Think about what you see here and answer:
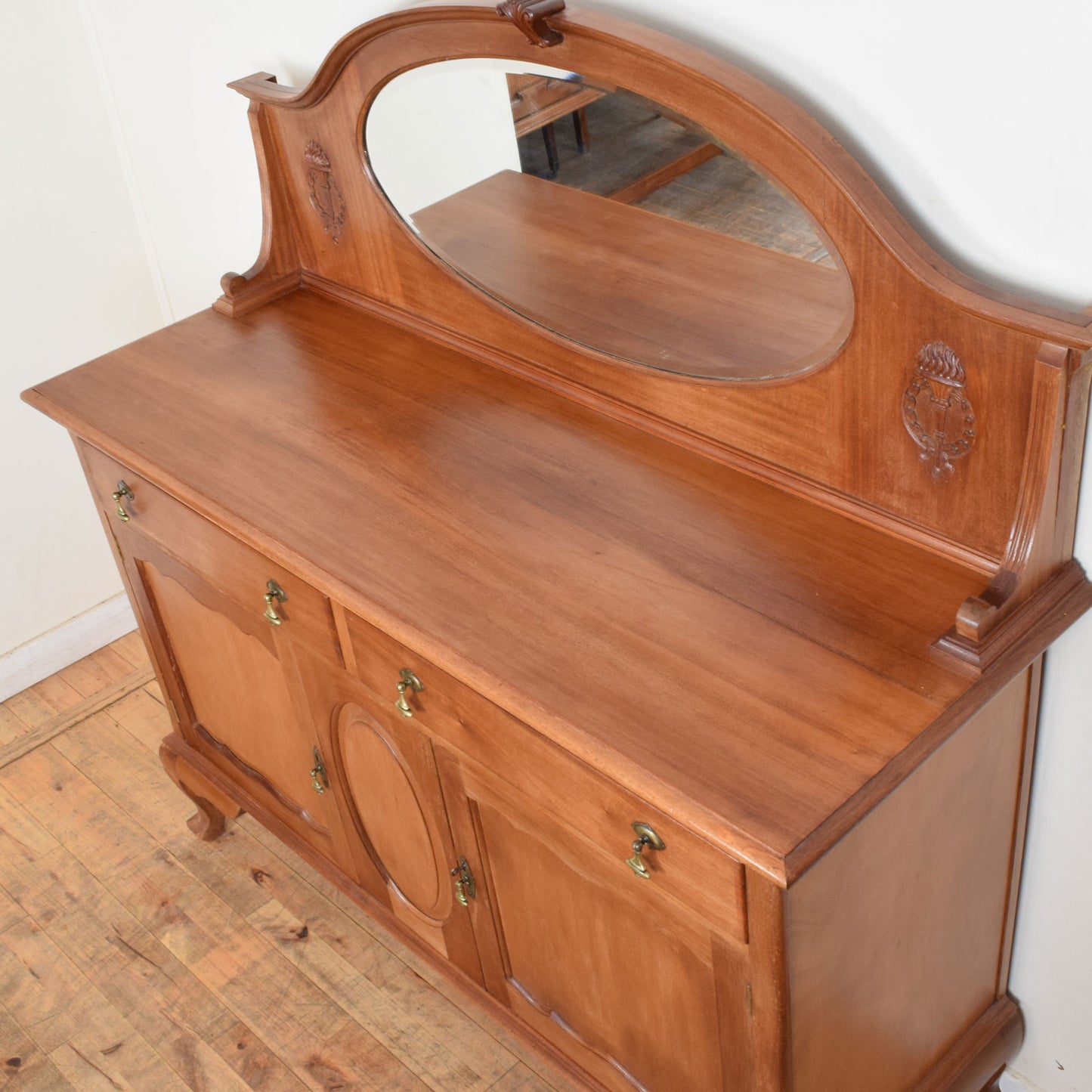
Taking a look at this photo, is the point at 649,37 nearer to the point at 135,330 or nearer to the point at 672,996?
the point at 672,996

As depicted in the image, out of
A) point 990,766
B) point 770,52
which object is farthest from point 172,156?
point 990,766

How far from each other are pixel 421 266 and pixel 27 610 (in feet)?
5.07

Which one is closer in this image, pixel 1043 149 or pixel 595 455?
pixel 1043 149

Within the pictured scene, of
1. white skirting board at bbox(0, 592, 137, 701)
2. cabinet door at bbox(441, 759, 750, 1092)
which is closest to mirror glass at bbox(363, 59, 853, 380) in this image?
cabinet door at bbox(441, 759, 750, 1092)

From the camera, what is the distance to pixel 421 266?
6.27 feet

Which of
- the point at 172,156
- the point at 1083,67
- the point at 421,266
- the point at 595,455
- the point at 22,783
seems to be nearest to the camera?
the point at 1083,67

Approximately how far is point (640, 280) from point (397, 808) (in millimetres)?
813

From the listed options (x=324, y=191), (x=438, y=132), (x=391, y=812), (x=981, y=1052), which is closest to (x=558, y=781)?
(x=391, y=812)

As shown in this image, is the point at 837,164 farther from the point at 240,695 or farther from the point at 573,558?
the point at 240,695

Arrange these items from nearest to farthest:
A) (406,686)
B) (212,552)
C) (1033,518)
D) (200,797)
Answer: (1033,518) < (406,686) < (212,552) < (200,797)

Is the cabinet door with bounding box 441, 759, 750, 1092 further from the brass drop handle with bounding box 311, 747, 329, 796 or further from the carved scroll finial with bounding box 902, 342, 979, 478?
the carved scroll finial with bounding box 902, 342, 979, 478

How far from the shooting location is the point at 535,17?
146 centimetres

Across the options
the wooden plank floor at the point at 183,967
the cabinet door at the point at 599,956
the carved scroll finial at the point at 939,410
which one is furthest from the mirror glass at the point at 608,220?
the wooden plank floor at the point at 183,967

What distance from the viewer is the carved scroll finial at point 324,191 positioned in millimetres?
1976
